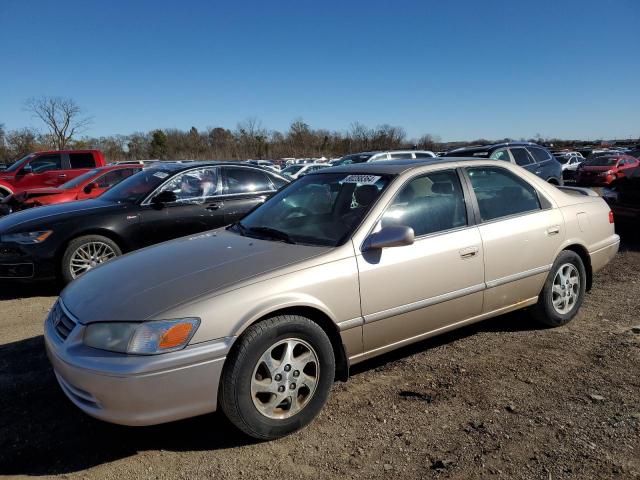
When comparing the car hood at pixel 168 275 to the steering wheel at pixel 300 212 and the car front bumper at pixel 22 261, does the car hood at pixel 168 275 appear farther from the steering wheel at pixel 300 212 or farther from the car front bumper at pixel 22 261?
the car front bumper at pixel 22 261

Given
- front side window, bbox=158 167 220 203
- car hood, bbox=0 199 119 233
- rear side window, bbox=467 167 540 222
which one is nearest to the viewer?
rear side window, bbox=467 167 540 222

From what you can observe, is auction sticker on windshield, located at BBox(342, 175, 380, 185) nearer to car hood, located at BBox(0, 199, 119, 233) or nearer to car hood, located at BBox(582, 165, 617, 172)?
car hood, located at BBox(0, 199, 119, 233)

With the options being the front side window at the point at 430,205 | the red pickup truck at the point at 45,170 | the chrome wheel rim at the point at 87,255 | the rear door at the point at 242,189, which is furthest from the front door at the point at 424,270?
the red pickup truck at the point at 45,170

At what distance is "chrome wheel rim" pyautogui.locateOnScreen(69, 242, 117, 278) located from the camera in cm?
581

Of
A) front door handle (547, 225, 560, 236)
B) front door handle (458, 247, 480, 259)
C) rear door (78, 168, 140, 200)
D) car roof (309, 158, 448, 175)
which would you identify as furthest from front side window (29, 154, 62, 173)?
front door handle (547, 225, 560, 236)

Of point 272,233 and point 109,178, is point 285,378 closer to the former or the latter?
point 272,233

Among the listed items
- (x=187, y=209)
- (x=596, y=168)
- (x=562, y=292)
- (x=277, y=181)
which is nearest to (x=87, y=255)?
(x=187, y=209)

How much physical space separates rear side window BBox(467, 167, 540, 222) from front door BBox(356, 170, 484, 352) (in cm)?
21

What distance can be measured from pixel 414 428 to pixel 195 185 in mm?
4705

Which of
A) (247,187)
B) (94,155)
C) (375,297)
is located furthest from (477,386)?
(94,155)

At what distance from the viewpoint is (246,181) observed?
7047mm

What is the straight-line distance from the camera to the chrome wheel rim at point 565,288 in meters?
4.40

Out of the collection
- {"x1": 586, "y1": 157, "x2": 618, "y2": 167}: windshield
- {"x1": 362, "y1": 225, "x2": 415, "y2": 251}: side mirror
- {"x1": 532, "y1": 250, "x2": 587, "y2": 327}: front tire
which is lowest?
{"x1": 586, "y1": 157, "x2": 618, "y2": 167}: windshield

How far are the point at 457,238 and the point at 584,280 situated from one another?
179cm
